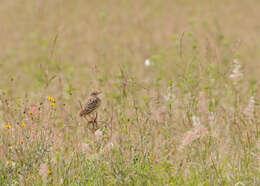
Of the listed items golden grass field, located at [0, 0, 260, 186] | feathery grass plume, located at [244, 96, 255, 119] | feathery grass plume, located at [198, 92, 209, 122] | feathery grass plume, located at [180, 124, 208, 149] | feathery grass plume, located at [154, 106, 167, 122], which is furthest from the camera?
feathery grass plume, located at [198, 92, 209, 122]

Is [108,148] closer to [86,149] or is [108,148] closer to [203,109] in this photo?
[86,149]

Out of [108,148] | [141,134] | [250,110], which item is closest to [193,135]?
[141,134]

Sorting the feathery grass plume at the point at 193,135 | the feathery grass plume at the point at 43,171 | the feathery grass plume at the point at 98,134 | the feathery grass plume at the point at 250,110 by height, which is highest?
the feathery grass plume at the point at 250,110

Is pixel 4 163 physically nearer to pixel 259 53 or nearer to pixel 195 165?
pixel 195 165

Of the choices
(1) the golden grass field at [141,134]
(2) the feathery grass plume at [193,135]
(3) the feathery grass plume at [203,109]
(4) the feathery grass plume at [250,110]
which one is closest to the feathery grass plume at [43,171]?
(1) the golden grass field at [141,134]

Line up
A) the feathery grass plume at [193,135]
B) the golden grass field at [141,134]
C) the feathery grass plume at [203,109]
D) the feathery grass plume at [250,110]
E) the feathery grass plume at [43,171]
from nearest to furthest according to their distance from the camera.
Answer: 1. the feathery grass plume at [43,171]
2. the golden grass field at [141,134]
3. the feathery grass plume at [193,135]
4. the feathery grass plume at [250,110]
5. the feathery grass plume at [203,109]

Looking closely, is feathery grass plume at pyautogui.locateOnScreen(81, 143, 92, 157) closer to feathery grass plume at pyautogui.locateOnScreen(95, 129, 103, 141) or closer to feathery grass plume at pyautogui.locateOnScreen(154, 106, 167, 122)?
feathery grass plume at pyautogui.locateOnScreen(95, 129, 103, 141)

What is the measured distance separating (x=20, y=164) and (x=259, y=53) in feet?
33.4

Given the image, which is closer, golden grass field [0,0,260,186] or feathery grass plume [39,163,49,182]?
feathery grass plume [39,163,49,182]

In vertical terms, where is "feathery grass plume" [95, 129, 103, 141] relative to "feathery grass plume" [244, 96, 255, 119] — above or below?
below

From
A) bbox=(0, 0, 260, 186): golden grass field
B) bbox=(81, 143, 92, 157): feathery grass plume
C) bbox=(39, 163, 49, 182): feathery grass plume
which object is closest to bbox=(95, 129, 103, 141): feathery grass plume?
bbox=(0, 0, 260, 186): golden grass field

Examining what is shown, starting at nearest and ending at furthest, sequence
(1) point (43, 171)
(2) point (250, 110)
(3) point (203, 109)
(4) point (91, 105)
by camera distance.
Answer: (1) point (43, 171) → (4) point (91, 105) → (2) point (250, 110) → (3) point (203, 109)

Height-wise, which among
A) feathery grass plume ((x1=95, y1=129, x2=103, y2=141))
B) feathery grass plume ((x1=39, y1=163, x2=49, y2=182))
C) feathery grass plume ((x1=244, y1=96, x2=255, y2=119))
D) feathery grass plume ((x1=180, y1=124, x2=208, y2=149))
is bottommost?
feathery grass plume ((x1=39, y1=163, x2=49, y2=182))

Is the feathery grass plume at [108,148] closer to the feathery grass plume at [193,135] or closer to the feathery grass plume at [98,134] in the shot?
the feathery grass plume at [98,134]
